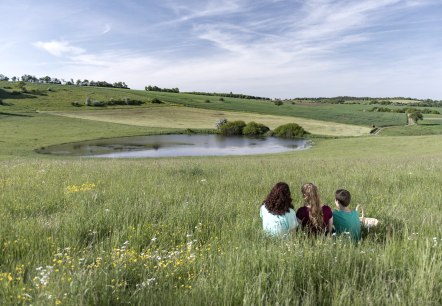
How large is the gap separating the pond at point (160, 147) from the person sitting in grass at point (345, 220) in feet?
134

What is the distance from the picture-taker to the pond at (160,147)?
48.7 metres

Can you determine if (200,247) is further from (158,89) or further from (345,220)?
(158,89)

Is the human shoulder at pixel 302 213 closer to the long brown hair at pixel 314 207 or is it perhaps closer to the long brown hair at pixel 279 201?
the long brown hair at pixel 314 207

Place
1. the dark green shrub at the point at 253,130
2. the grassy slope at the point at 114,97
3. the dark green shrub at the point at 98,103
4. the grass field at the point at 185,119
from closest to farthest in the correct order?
the dark green shrub at the point at 253,130
the grass field at the point at 185,119
the grassy slope at the point at 114,97
the dark green shrub at the point at 98,103

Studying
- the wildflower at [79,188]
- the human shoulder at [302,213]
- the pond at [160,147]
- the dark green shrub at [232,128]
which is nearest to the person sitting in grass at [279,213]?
the human shoulder at [302,213]

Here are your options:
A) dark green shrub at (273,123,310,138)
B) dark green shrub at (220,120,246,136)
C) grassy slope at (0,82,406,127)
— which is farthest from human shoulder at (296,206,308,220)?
grassy slope at (0,82,406,127)

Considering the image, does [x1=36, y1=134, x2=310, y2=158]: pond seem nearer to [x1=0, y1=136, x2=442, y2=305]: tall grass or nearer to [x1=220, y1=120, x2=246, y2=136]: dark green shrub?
[x1=220, y1=120, x2=246, y2=136]: dark green shrub

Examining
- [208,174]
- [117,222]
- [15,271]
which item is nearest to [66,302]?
[15,271]

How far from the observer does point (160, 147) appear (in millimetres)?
56281

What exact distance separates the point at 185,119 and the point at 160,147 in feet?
129

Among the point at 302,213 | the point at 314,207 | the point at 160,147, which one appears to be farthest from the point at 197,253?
the point at 160,147

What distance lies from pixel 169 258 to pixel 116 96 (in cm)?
12395

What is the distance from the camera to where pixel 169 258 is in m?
3.96

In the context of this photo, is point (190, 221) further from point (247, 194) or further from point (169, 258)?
point (247, 194)
